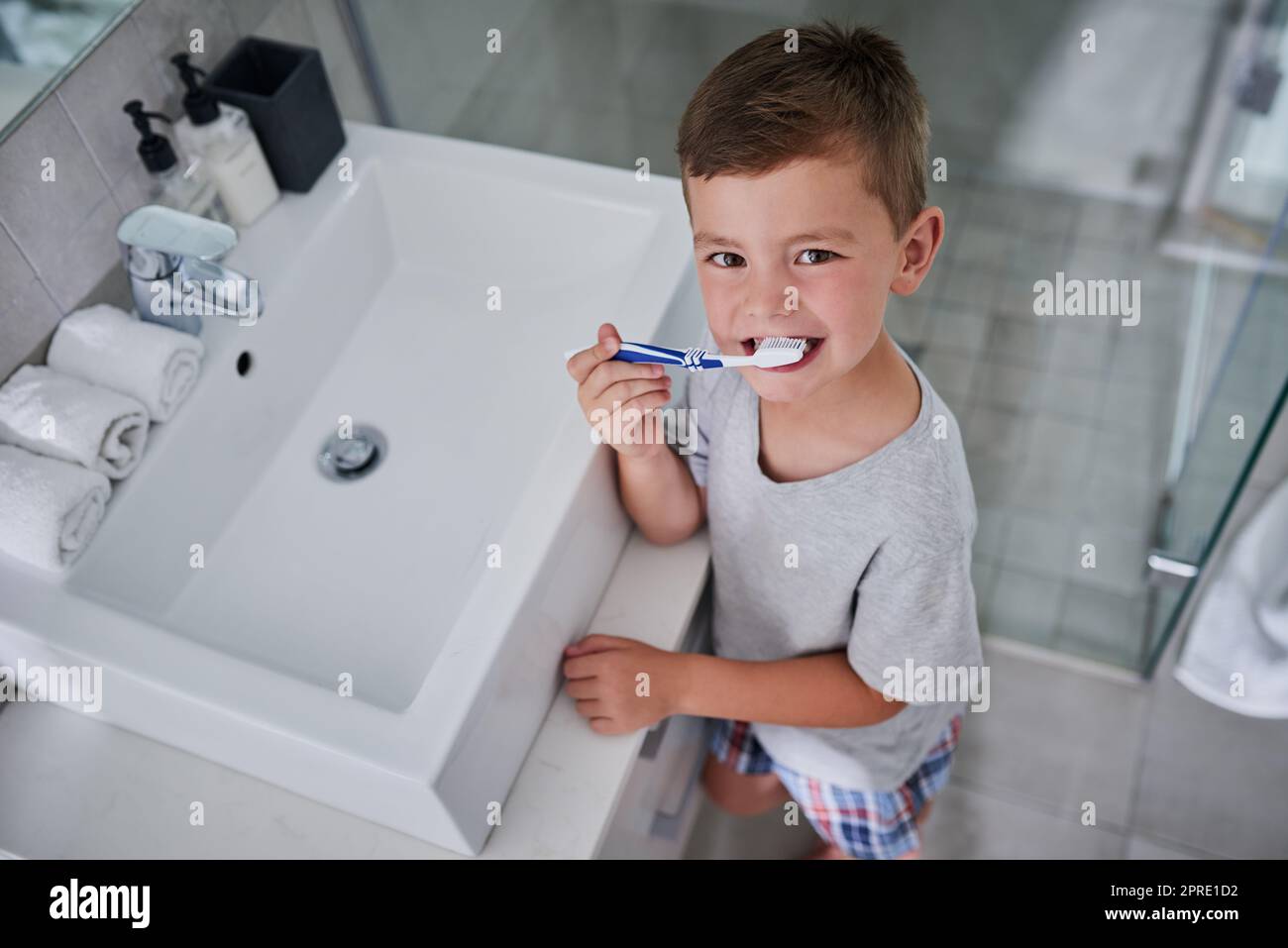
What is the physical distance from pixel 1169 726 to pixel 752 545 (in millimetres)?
1008

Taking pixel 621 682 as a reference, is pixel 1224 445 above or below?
below

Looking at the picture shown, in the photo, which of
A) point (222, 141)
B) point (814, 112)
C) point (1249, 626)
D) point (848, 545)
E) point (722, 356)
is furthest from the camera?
point (1249, 626)

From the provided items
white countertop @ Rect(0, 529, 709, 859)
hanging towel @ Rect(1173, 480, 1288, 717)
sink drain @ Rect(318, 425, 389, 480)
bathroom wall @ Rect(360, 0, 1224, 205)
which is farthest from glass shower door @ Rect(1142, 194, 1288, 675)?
sink drain @ Rect(318, 425, 389, 480)

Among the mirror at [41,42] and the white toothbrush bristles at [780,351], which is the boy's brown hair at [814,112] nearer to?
the white toothbrush bristles at [780,351]

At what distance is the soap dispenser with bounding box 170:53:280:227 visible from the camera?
1000 mm

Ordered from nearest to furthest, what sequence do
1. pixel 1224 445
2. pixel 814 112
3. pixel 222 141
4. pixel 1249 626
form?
1. pixel 814 112
2. pixel 222 141
3. pixel 1224 445
4. pixel 1249 626

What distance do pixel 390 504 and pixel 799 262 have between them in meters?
0.47

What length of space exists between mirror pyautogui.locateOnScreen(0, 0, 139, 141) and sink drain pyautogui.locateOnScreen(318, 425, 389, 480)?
376 mm

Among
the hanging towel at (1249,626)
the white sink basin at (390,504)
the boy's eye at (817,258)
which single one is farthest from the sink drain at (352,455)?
the hanging towel at (1249,626)

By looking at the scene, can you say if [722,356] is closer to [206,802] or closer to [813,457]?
[813,457]

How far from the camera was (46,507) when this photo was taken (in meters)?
0.80

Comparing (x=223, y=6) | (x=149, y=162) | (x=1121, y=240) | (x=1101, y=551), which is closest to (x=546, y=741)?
(x=149, y=162)

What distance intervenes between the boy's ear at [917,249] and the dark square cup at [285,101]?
0.62 m

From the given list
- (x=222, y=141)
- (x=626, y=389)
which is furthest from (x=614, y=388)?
(x=222, y=141)
